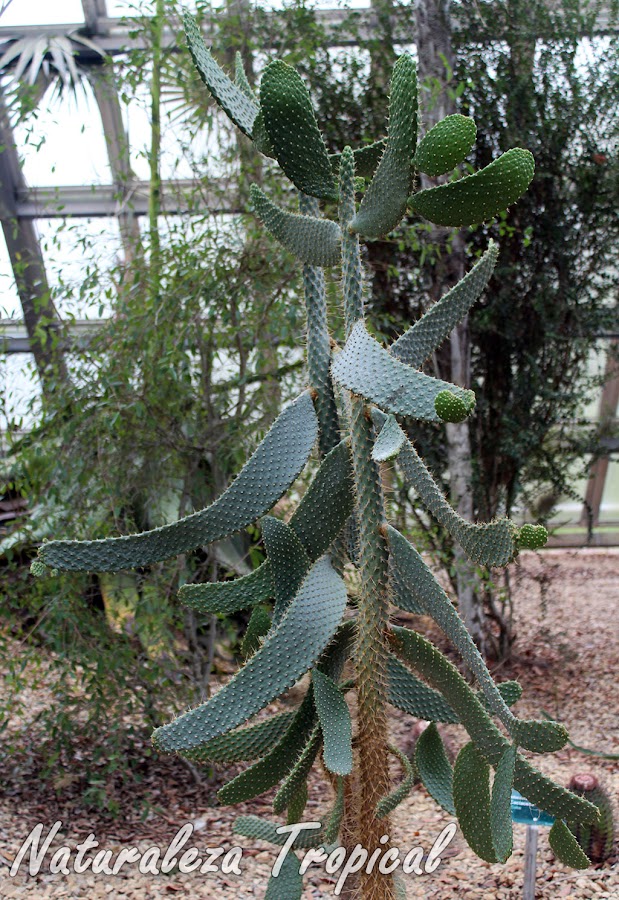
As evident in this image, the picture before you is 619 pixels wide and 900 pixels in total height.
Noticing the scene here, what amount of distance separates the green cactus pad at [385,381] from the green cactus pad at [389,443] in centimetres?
3

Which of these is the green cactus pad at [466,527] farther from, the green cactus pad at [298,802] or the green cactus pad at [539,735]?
the green cactus pad at [298,802]

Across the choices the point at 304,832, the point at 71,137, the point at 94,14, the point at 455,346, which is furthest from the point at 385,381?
the point at 94,14

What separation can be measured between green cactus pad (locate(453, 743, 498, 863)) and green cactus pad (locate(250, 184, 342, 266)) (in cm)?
69

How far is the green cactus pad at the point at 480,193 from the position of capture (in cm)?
88

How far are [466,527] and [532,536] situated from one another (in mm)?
110

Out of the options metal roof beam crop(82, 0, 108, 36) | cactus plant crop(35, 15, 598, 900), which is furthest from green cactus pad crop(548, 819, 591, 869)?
metal roof beam crop(82, 0, 108, 36)

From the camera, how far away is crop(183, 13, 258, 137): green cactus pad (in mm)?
1049

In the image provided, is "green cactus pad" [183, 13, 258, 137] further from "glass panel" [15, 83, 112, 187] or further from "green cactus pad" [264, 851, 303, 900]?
"glass panel" [15, 83, 112, 187]

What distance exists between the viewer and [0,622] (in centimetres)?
243

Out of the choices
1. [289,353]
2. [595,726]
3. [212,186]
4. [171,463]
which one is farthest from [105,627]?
[595,726]

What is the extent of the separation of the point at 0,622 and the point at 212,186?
1.54 metres

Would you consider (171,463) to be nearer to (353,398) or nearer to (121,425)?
(121,425)

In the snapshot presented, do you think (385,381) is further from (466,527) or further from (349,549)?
(349,549)

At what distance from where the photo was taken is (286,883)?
4.04ft
